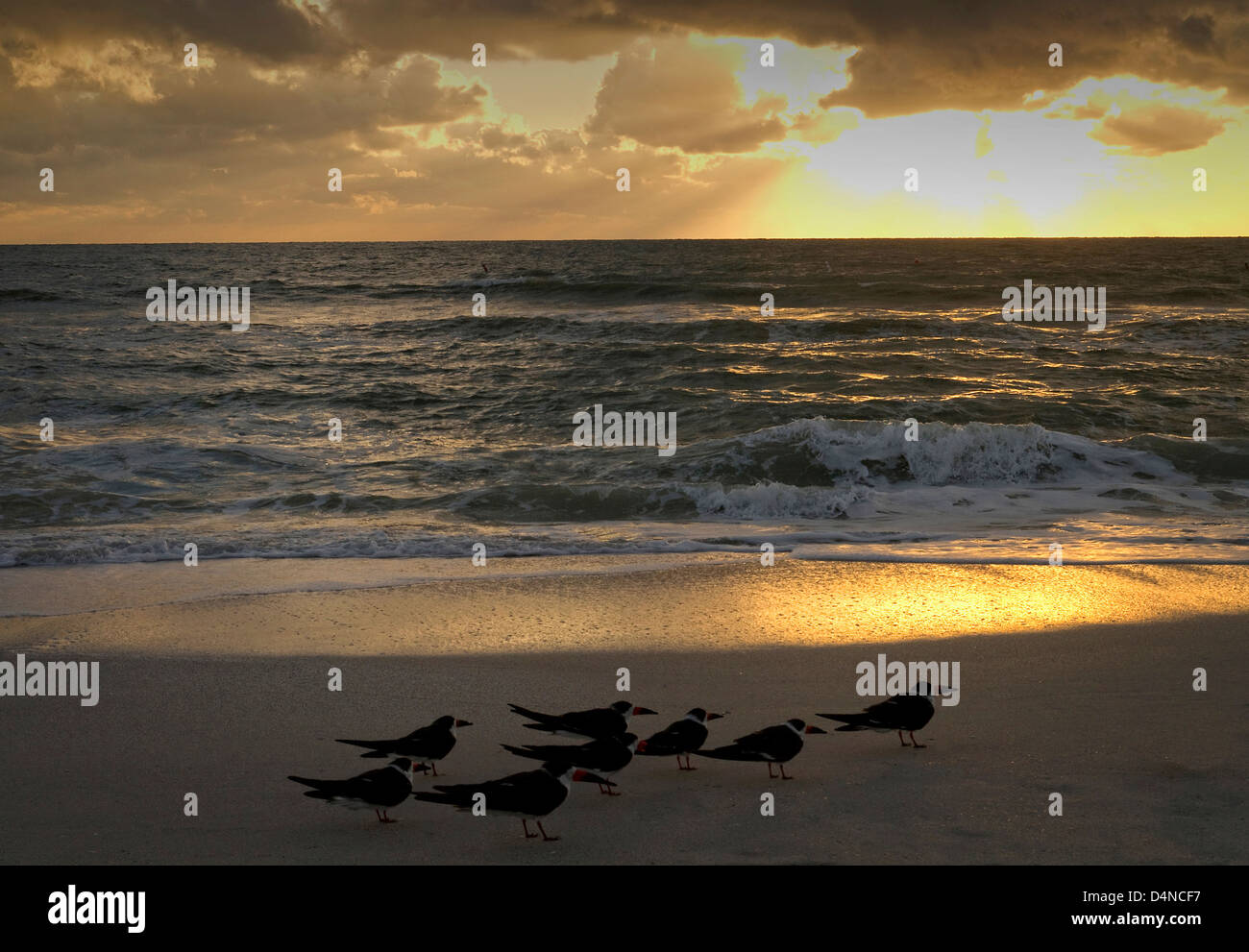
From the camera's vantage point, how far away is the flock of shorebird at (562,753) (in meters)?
4.65

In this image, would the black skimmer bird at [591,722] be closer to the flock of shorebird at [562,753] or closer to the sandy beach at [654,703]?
the flock of shorebird at [562,753]

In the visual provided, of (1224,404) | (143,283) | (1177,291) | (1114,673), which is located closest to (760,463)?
(1114,673)

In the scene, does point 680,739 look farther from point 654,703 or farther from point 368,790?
point 368,790

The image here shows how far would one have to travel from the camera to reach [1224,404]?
21484 mm

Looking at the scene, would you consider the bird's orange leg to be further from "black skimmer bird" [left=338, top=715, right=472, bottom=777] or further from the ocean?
the ocean

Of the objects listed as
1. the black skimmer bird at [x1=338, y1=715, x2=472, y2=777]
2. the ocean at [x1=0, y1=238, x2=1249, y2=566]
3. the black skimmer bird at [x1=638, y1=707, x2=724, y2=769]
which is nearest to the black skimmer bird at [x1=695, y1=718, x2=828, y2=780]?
the black skimmer bird at [x1=638, y1=707, x2=724, y2=769]

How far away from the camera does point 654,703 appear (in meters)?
6.82

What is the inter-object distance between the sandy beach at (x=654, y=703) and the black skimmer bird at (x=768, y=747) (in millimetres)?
212

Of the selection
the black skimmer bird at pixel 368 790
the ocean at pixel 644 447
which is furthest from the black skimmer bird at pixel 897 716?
the ocean at pixel 644 447

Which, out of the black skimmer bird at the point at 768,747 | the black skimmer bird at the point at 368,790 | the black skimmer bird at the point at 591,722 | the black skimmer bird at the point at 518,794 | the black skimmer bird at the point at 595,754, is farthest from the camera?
the black skimmer bird at the point at 591,722

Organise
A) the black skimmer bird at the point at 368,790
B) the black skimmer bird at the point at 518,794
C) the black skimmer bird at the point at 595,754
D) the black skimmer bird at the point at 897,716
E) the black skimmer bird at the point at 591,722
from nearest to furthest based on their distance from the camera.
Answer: the black skimmer bird at the point at 518,794 < the black skimmer bird at the point at 368,790 < the black skimmer bird at the point at 595,754 < the black skimmer bird at the point at 591,722 < the black skimmer bird at the point at 897,716

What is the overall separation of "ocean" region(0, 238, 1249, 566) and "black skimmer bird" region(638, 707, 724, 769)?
6.10 meters

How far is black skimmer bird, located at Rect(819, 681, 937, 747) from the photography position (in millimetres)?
5750

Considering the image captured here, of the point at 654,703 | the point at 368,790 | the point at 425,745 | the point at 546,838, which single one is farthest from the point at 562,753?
the point at 654,703
